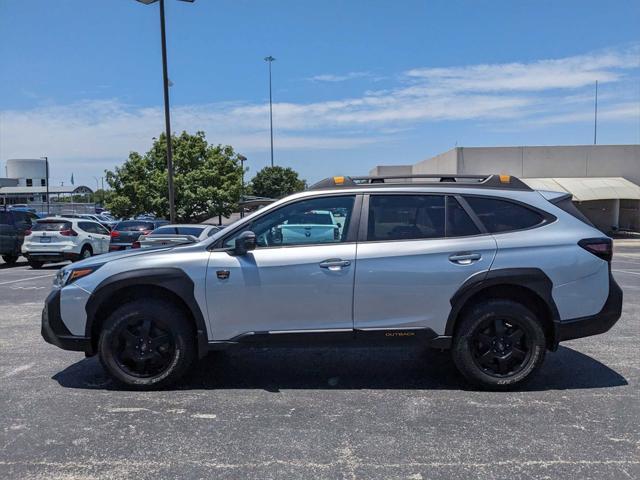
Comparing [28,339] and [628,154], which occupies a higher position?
[628,154]

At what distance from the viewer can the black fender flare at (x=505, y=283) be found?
15.0 ft

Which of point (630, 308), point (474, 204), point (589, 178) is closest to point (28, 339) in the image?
point (474, 204)

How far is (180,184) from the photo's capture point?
2958 cm

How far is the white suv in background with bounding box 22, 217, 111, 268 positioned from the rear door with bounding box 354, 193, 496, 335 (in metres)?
13.9

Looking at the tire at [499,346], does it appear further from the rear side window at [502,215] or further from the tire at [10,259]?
the tire at [10,259]

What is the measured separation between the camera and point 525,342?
→ 470 centimetres

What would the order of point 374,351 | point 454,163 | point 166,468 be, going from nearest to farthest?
1. point 166,468
2. point 374,351
3. point 454,163

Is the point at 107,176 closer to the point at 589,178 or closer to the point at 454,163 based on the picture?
the point at 454,163

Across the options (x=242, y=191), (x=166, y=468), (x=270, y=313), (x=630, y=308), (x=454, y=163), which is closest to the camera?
(x=166, y=468)

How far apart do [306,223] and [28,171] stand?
15793cm

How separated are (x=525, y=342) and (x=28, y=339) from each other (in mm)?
5635

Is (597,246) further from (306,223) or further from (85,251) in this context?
(85,251)

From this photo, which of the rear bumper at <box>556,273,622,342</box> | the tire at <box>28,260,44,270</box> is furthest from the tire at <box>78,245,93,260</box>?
the rear bumper at <box>556,273,622,342</box>

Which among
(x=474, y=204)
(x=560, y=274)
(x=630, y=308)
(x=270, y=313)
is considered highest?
(x=474, y=204)
